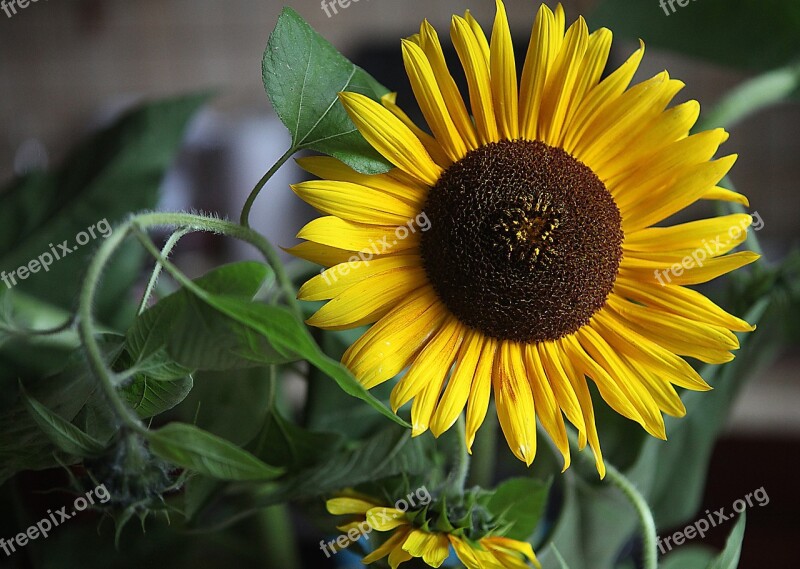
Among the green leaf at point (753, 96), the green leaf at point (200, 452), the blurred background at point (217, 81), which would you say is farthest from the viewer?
the blurred background at point (217, 81)

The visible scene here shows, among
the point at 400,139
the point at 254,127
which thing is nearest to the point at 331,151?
the point at 400,139

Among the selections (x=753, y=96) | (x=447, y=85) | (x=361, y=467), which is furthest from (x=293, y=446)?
(x=753, y=96)

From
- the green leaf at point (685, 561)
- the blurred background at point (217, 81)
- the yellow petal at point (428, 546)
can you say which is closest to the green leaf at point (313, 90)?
the yellow petal at point (428, 546)

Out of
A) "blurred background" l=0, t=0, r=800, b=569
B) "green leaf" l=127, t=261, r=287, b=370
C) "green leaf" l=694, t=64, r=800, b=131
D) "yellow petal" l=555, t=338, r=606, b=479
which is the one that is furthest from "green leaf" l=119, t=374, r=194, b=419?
"blurred background" l=0, t=0, r=800, b=569

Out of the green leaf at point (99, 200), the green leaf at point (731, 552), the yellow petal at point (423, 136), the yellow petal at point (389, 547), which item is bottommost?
the green leaf at point (731, 552)

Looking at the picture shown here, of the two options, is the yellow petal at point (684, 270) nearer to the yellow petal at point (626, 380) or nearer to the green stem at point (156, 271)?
the yellow petal at point (626, 380)

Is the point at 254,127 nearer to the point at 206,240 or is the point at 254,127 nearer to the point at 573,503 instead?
the point at 206,240
